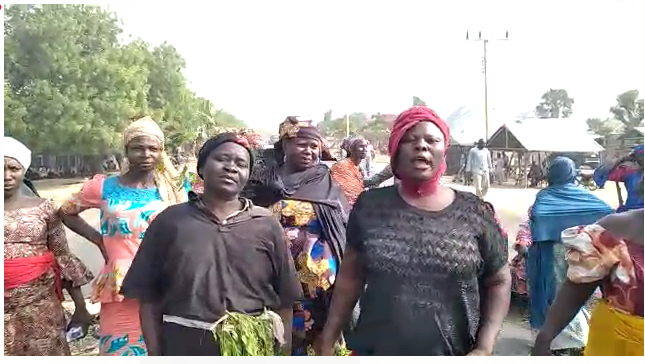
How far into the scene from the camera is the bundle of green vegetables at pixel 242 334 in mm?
2303

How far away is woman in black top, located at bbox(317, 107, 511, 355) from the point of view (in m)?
2.11

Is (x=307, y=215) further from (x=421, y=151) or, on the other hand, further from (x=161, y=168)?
(x=421, y=151)

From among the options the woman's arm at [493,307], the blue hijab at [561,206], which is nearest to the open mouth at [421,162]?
the woman's arm at [493,307]

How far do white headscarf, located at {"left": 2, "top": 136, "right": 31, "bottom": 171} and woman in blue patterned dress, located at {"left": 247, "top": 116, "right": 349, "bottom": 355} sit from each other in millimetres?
1246

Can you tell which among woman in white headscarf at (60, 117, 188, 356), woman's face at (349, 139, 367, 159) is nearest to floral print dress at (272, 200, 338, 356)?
woman in white headscarf at (60, 117, 188, 356)

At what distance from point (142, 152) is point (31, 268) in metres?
0.83

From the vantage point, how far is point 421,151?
2.18 m

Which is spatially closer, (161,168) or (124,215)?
(124,215)

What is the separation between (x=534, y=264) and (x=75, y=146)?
2193 centimetres

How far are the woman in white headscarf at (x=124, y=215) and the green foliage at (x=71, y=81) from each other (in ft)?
56.7

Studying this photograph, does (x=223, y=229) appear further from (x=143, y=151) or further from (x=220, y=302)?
(x=143, y=151)

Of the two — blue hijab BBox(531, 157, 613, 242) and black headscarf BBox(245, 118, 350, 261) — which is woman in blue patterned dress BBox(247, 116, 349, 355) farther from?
blue hijab BBox(531, 157, 613, 242)

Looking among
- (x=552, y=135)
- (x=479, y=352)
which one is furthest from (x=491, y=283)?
(x=552, y=135)

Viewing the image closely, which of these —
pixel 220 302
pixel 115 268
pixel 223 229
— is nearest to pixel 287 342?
pixel 220 302
